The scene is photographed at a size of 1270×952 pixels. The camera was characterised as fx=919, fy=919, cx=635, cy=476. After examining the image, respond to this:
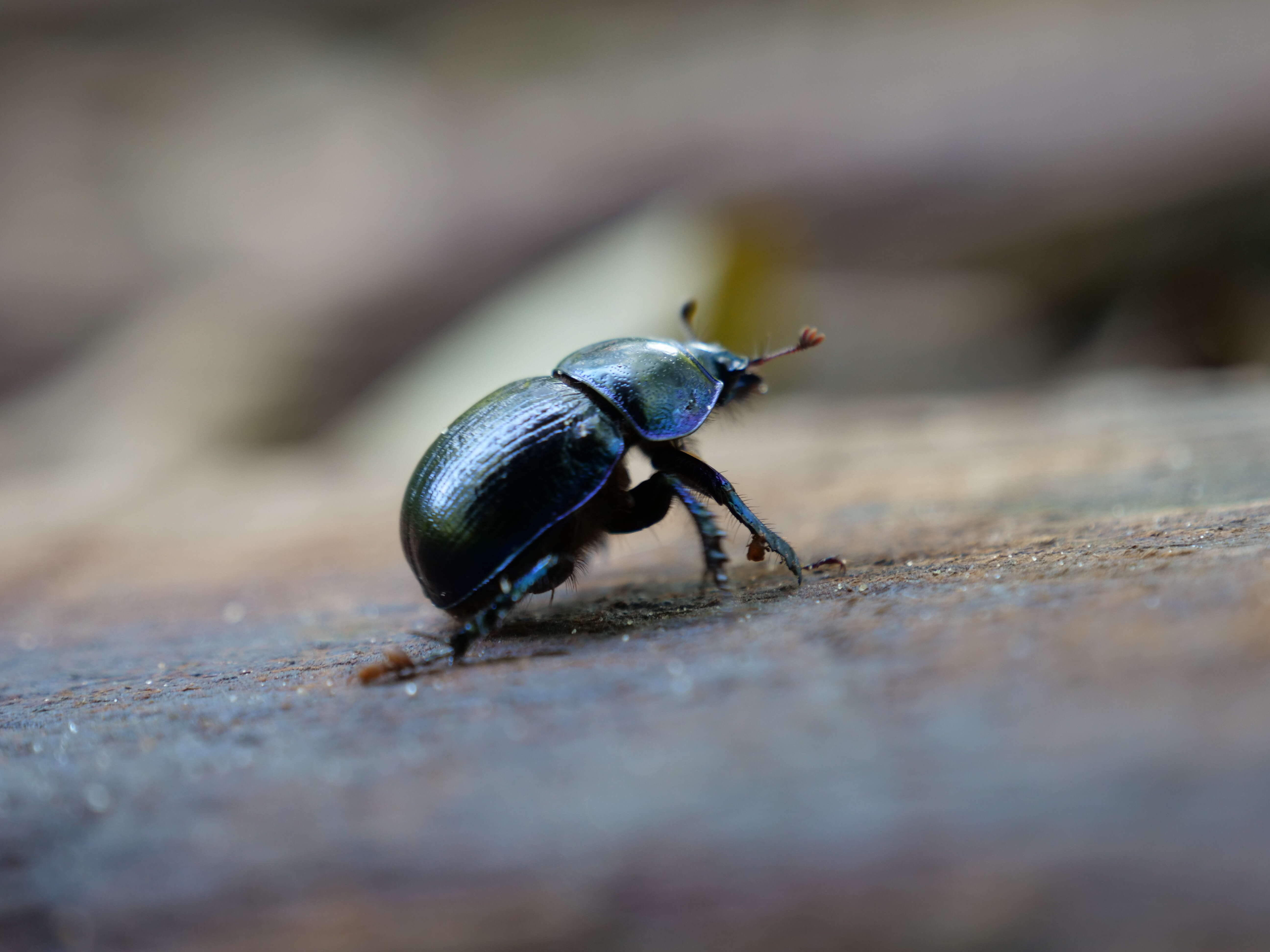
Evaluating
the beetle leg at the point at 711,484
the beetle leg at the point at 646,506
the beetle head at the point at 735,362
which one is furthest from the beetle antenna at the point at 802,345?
the beetle leg at the point at 646,506

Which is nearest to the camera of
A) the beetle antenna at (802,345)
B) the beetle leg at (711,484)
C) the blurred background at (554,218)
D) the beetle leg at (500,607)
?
the beetle leg at (500,607)

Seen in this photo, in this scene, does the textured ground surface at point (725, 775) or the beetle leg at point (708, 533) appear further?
the beetle leg at point (708, 533)

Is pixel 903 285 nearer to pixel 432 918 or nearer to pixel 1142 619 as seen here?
pixel 1142 619

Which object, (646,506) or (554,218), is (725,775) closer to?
(646,506)

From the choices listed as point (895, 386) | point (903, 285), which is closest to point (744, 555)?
point (895, 386)

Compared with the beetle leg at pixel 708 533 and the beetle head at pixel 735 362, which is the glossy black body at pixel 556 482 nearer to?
the beetle leg at pixel 708 533

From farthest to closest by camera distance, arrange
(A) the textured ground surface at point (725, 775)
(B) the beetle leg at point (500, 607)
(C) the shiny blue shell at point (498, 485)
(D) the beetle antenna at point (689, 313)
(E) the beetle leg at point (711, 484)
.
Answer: (D) the beetle antenna at point (689, 313)
(E) the beetle leg at point (711, 484)
(C) the shiny blue shell at point (498, 485)
(B) the beetle leg at point (500, 607)
(A) the textured ground surface at point (725, 775)

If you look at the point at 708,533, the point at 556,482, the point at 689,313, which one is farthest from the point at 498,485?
the point at 689,313
